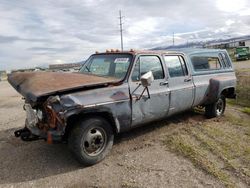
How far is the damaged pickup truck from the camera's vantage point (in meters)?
4.39

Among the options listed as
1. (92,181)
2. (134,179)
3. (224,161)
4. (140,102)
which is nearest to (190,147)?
(224,161)

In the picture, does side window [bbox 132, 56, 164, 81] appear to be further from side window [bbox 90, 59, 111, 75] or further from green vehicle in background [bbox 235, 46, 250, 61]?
green vehicle in background [bbox 235, 46, 250, 61]

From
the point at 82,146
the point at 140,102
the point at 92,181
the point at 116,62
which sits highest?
the point at 116,62

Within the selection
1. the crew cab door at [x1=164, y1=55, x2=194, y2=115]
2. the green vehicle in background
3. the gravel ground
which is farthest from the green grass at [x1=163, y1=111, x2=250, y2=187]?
the green vehicle in background

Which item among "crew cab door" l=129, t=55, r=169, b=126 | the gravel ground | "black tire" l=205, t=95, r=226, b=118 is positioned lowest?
the gravel ground

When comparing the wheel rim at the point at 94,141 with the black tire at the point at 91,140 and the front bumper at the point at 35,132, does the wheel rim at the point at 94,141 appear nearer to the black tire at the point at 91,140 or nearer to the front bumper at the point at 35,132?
the black tire at the point at 91,140

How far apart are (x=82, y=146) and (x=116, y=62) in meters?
1.95

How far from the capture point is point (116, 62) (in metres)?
5.74

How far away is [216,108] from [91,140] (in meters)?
4.15

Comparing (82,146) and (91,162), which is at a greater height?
(82,146)

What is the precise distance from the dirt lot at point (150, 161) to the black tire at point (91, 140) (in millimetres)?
170

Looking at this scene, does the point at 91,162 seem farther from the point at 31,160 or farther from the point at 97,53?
the point at 97,53

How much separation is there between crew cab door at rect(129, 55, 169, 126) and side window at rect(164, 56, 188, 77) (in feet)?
0.85

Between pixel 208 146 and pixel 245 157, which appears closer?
pixel 245 157
